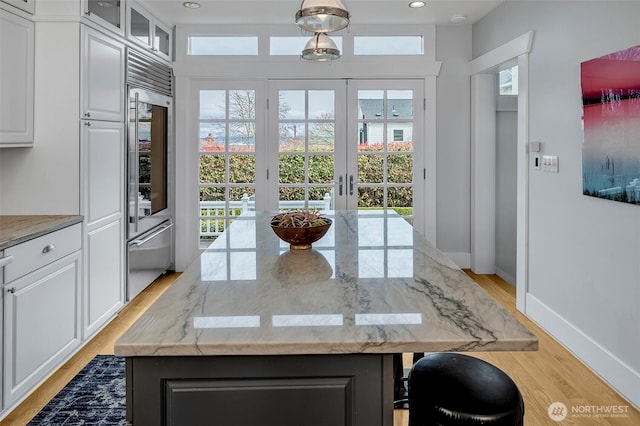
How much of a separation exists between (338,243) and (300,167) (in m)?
2.92

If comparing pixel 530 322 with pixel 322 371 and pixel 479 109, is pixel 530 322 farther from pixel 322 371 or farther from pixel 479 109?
pixel 322 371

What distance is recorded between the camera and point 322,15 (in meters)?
1.93

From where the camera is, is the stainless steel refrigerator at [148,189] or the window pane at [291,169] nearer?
the stainless steel refrigerator at [148,189]

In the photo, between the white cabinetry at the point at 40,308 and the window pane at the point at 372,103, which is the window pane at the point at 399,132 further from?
the white cabinetry at the point at 40,308

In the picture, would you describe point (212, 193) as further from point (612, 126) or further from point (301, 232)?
point (612, 126)

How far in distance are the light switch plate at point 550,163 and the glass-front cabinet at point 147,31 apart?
3.26 meters

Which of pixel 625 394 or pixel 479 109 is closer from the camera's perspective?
pixel 625 394

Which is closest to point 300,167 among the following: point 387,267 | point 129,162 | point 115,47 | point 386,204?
point 386,204

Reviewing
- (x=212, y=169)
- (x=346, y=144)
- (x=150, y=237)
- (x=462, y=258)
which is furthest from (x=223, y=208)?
(x=462, y=258)

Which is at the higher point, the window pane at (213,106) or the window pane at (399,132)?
the window pane at (213,106)

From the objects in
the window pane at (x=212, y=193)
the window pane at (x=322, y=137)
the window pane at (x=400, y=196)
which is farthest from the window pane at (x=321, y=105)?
the window pane at (x=212, y=193)

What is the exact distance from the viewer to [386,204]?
5066 millimetres

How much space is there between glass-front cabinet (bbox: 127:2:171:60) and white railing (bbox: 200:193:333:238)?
1579mm

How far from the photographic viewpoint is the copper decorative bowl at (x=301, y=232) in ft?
6.38
